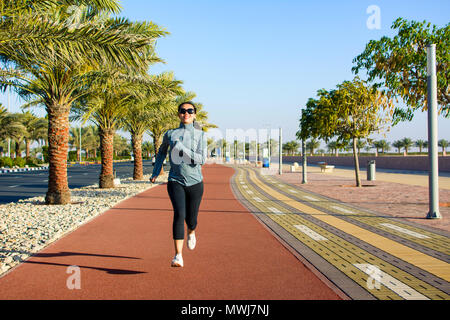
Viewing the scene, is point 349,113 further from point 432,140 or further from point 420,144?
point 420,144

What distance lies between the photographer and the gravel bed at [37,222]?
5898mm

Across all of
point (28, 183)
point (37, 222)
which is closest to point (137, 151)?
point (28, 183)

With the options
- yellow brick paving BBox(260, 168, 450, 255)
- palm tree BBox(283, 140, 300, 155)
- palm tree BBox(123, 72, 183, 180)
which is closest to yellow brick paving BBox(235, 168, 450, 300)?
yellow brick paving BBox(260, 168, 450, 255)

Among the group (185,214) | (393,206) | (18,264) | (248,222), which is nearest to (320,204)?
(393,206)

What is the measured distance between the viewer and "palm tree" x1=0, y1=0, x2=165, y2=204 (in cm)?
771

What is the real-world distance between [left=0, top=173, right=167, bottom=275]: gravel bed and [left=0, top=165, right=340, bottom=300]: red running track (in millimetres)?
247

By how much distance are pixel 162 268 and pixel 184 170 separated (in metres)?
1.32

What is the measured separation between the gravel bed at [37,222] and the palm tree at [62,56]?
3.11 ft

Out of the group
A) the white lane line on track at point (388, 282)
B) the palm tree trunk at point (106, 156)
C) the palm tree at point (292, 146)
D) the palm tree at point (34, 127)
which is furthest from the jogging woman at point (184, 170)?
the palm tree at point (292, 146)

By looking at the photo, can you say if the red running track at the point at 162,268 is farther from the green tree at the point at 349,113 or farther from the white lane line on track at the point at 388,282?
the green tree at the point at 349,113

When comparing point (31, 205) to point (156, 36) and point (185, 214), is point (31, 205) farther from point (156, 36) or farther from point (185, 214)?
point (185, 214)

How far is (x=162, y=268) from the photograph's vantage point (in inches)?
192

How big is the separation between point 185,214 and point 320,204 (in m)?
7.69

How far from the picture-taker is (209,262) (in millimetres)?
5168
